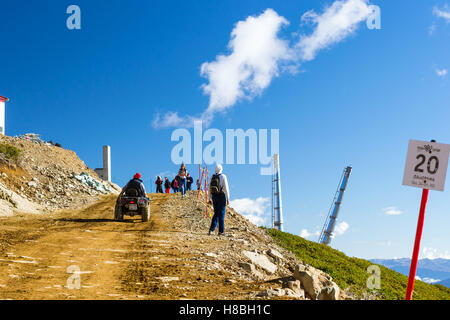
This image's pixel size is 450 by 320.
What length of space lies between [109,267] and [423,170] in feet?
20.9

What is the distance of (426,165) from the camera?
7289 mm

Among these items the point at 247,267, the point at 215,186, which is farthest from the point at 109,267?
the point at 215,186

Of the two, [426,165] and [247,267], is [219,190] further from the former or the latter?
[426,165]

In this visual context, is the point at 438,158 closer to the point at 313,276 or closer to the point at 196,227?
the point at 313,276

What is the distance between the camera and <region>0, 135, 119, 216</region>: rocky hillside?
80.3ft

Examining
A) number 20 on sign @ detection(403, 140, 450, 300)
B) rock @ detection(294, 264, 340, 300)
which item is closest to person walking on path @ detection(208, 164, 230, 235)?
rock @ detection(294, 264, 340, 300)

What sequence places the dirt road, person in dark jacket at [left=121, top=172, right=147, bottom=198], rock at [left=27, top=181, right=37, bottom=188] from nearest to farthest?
the dirt road
person in dark jacket at [left=121, top=172, right=147, bottom=198]
rock at [left=27, top=181, right=37, bottom=188]

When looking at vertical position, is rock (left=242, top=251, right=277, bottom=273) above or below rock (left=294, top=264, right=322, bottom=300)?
below

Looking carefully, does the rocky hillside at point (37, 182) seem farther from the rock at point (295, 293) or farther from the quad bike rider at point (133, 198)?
the rock at point (295, 293)

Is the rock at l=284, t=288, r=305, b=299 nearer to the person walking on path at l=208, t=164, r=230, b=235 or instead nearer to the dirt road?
the dirt road

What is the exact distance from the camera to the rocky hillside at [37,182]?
24.5 meters
